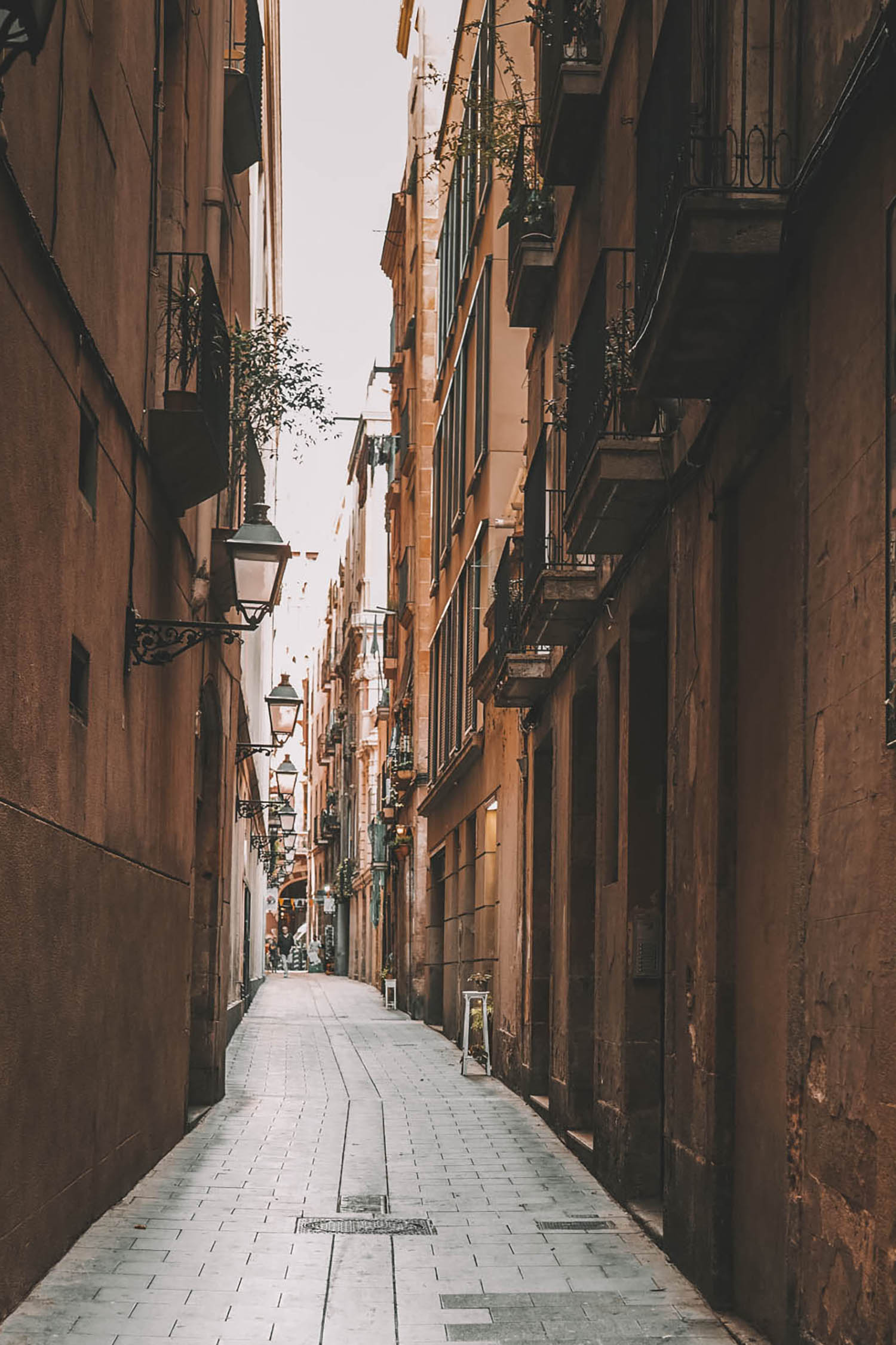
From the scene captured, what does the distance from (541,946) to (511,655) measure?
9.43 feet

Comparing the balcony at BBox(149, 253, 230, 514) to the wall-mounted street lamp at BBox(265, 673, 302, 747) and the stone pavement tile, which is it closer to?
the stone pavement tile

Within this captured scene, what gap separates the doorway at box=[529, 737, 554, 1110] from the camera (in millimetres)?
16031

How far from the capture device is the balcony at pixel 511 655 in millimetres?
15344

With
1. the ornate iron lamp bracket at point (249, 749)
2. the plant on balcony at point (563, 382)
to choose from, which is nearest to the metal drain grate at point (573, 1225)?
the plant on balcony at point (563, 382)

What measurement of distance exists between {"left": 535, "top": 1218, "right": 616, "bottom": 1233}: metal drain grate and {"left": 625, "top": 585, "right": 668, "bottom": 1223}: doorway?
64cm

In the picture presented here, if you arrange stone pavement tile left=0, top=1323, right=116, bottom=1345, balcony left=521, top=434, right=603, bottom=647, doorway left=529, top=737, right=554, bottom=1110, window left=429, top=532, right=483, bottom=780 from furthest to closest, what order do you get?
window left=429, top=532, right=483, bottom=780 → doorway left=529, top=737, right=554, bottom=1110 → balcony left=521, top=434, right=603, bottom=647 → stone pavement tile left=0, top=1323, right=116, bottom=1345

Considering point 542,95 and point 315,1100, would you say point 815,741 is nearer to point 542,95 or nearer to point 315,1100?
point 542,95

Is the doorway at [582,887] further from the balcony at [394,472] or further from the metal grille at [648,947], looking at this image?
the balcony at [394,472]

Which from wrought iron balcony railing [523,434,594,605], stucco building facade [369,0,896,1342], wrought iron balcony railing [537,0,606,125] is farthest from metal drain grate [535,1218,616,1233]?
wrought iron balcony railing [537,0,606,125]

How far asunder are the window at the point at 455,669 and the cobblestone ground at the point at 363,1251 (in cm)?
893

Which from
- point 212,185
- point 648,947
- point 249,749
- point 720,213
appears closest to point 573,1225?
point 648,947

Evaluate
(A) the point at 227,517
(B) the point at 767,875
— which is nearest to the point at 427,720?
(A) the point at 227,517

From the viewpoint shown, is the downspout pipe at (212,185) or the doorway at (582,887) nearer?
the doorway at (582,887)

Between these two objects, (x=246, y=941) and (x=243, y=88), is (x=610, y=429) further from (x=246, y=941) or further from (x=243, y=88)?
(x=246, y=941)
